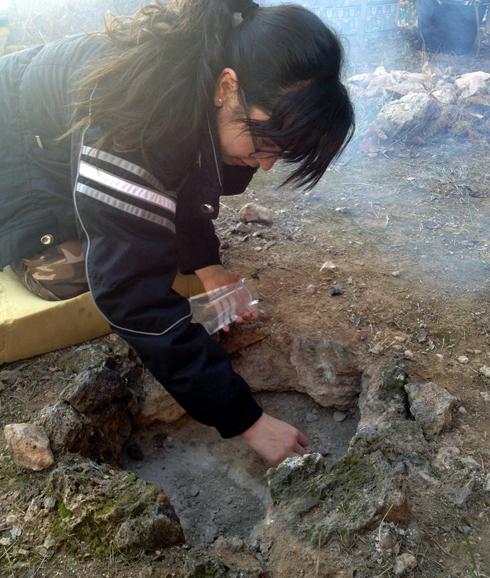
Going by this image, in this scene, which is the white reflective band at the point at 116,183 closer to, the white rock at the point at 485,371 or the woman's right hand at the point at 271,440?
the woman's right hand at the point at 271,440

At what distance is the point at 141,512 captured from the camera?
1.38 metres

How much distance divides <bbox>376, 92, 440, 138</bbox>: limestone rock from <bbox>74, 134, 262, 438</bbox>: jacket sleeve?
8.41 ft

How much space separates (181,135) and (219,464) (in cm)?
110

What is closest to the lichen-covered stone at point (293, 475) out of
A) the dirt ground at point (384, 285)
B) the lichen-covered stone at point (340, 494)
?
the lichen-covered stone at point (340, 494)

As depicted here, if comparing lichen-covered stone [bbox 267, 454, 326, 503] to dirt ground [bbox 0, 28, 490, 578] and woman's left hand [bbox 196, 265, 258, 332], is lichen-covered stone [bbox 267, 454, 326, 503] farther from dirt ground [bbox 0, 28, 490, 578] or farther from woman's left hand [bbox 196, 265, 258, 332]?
woman's left hand [bbox 196, 265, 258, 332]

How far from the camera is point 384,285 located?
2.13 m

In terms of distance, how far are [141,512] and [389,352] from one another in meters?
0.90

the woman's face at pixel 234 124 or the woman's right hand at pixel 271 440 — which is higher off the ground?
the woman's face at pixel 234 124

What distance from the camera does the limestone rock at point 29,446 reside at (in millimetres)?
1509

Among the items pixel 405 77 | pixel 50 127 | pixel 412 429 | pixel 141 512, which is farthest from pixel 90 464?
pixel 405 77

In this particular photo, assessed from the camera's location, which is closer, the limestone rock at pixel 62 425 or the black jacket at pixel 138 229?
the black jacket at pixel 138 229

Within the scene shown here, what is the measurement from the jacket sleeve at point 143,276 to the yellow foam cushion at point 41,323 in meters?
0.43

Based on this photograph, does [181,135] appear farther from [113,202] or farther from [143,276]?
[143,276]

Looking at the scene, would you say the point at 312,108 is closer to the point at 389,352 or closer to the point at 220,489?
the point at 389,352
